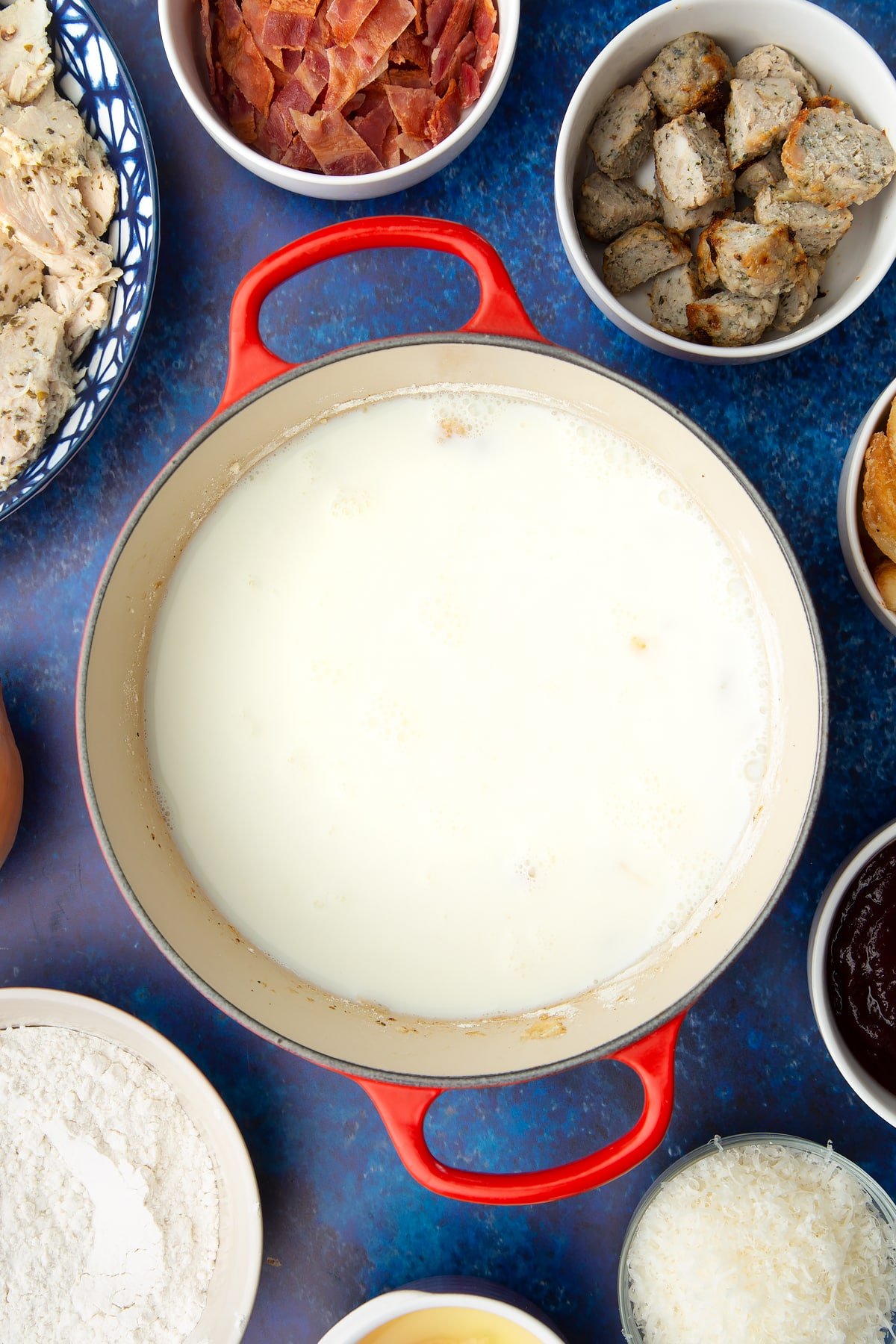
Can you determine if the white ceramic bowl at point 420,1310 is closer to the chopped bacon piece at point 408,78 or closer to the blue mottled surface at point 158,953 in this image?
the blue mottled surface at point 158,953

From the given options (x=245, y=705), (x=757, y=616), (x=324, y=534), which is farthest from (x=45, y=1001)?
(x=757, y=616)


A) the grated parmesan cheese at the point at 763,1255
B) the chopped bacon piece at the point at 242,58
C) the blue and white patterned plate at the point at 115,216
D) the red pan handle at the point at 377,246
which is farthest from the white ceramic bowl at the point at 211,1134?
the chopped bacon piece at the point at 242,58

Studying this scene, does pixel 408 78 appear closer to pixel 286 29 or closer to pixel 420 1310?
pixel 286 29

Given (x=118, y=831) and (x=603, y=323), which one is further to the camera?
(x=603, y=323)

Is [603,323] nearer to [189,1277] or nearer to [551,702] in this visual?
[551,702]

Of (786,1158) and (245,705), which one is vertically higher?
(245,705)

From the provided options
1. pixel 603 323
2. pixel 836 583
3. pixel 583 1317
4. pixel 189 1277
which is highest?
pixel 603 323

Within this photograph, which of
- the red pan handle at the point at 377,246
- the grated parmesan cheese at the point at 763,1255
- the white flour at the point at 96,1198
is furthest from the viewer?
the white flour at the point at 96,1198

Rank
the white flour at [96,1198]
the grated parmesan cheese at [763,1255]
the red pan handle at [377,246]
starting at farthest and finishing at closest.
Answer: the white flour at [96,1198] → the grated parmesan cheese at [763,1255] → the red pan handle at [377,246]

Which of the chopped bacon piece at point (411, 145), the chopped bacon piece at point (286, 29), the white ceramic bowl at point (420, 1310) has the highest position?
the chopped bacon piece at point (286, 29)
